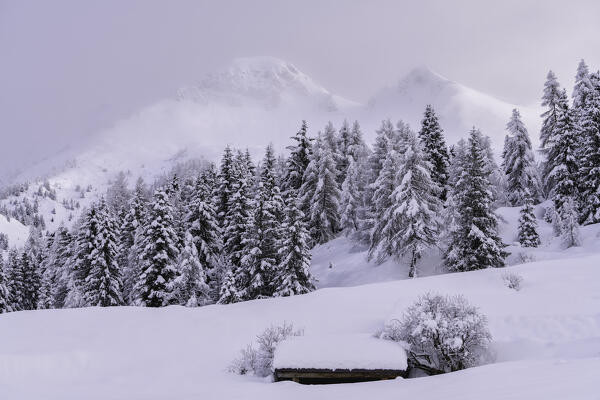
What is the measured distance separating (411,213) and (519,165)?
65.3ft

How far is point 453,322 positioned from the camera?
13586mm

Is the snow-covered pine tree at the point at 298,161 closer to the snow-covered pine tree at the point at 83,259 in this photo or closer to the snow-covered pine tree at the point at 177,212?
the snow-covered pine tree at the point at 177,212

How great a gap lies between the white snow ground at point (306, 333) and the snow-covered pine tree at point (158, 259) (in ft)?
33.6

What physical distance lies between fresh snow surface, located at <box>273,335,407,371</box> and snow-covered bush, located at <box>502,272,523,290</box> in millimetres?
8627

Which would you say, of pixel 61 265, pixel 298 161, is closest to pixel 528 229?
pixel 298 161

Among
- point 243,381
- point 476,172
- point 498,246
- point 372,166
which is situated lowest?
point 243,381

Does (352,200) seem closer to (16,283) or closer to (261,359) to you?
(261,359)

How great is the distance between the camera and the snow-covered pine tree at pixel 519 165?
4425 cm

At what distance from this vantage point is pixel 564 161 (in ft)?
125

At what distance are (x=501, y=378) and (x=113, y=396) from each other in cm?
1015

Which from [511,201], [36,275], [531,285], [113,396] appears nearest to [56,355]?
[113,396]

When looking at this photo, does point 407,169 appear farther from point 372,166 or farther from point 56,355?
point 56,355

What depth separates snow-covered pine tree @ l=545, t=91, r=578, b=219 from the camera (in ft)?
123

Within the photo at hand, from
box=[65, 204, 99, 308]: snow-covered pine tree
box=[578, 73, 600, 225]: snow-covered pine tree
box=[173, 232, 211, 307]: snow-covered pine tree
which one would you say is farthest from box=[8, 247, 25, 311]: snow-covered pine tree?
box=[578, 73, 600, 225]: snow-covered pine tree
